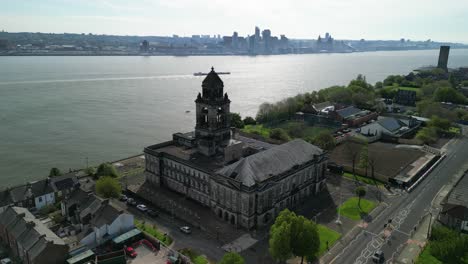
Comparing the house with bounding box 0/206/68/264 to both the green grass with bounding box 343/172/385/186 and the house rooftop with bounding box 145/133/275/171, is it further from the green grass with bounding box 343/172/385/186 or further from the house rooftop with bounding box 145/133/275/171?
the green grass with bounding box 343/172/385/186

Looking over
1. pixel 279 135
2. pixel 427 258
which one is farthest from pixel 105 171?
pixel 427 258

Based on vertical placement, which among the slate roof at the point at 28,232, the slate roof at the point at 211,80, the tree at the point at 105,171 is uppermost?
the slate roof at the point at 211,80

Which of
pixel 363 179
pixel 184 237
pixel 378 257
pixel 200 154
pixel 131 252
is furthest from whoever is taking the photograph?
pixel 363 179

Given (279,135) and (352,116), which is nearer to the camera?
(279,135)

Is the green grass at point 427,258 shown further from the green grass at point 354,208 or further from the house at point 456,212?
the green grass at point 354,208

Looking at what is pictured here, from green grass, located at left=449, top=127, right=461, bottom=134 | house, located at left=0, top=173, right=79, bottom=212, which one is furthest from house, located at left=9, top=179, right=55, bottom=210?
green grass, located at left=449, top=127, right=461, bottom=134

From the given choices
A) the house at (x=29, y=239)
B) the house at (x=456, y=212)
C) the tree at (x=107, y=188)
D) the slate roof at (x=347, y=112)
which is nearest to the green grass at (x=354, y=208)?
the house at (x=456, y=212)

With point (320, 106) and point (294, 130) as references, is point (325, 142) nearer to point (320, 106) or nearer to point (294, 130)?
point (294, 130)
